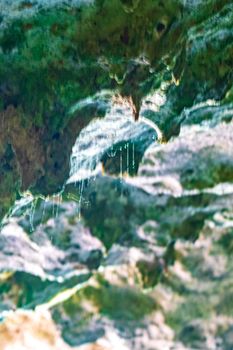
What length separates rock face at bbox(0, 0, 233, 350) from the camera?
2963mm

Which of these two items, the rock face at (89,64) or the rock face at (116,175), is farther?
the rock face at (116,175)

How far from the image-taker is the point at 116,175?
4.34 m

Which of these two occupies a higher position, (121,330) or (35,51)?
(35,51)

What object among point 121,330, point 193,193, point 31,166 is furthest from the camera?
point 121,330

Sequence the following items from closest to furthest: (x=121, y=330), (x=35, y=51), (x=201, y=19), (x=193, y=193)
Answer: (x=201, y=19)
(x=35, y=51)
(x=193, y=193)
(x=121, y=330)

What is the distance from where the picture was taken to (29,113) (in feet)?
11.8

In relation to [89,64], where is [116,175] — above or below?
below

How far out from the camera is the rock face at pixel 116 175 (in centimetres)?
296

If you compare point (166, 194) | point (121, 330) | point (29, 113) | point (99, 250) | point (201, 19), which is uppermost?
point (201, 19)

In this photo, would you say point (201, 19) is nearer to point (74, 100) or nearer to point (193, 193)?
point (74, 100)

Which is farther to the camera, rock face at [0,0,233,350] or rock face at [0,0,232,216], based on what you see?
rock face at [0,0,233,350]

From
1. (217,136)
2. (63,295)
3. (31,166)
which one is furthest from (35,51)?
(63,295)

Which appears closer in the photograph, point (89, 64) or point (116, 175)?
point (89, 64)

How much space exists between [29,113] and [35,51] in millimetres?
564
